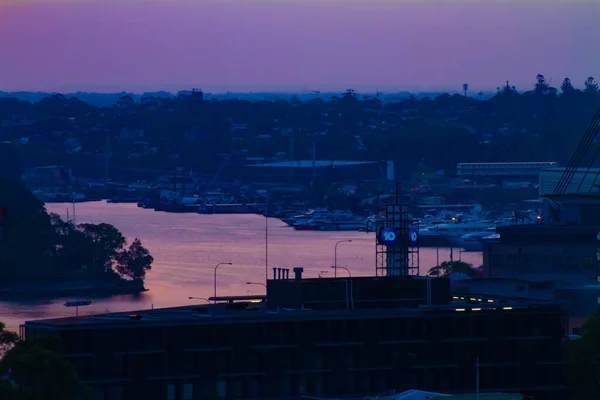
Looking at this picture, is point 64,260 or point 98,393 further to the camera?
point 64,260

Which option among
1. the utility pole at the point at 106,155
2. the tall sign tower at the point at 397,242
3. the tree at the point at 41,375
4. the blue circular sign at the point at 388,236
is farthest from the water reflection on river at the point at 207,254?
the utility pole at the point at 106,155

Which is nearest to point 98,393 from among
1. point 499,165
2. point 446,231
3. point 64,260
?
point 64,260

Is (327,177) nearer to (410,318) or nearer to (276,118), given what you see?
(276,118)

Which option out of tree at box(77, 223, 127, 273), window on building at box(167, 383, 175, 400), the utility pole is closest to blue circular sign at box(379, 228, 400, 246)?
window on building at box(167, 383, 175, 400)

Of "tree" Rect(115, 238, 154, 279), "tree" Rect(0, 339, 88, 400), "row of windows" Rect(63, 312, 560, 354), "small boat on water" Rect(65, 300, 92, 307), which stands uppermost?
"tree" Rect(115, 238, 154, 279)

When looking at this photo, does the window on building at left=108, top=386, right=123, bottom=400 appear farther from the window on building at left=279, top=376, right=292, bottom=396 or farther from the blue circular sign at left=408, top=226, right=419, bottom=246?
the blue circular sign at left=408, top=226, right=419, bottom=246

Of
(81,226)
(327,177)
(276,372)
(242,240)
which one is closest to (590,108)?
(327,177)

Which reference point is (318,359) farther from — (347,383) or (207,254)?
(207,254)
